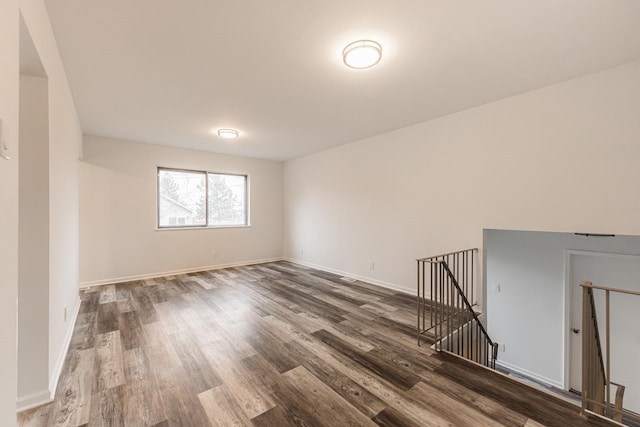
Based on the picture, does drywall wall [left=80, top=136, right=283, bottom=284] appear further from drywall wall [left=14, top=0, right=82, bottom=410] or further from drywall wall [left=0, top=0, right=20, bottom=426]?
drywall wall [left=0, top=0, right=20, bottom=426]

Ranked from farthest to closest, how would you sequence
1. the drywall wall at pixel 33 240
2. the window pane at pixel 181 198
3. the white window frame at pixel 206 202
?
1. the window pane at pixel 181 198
2. the white window frame at pixel 206 202
3. the drywall wall at pixel 33 240

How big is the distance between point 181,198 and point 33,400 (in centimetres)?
406

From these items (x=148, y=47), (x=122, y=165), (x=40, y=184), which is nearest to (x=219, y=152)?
(x=122, y=165)

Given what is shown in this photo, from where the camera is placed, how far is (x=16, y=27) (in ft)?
3.73

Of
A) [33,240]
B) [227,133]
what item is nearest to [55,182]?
[33,240]

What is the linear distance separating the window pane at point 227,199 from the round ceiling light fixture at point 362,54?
445 centimetres

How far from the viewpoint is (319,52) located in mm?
2129

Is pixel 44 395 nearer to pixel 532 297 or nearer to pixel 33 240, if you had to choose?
pixel 33 240

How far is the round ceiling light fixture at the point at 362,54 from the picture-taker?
6.57 feet

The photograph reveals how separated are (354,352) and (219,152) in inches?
192

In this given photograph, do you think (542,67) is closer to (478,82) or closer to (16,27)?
(478,82)

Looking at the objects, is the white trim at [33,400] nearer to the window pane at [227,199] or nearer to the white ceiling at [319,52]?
the white ceiling at [319,52]

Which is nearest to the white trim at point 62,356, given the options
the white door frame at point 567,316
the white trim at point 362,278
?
the white trim at point 362,278

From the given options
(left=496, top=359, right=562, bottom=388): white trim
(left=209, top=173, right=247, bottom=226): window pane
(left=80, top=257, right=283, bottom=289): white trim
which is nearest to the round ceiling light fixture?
(left=209, top=173, right=247, bottom=226): window pane
